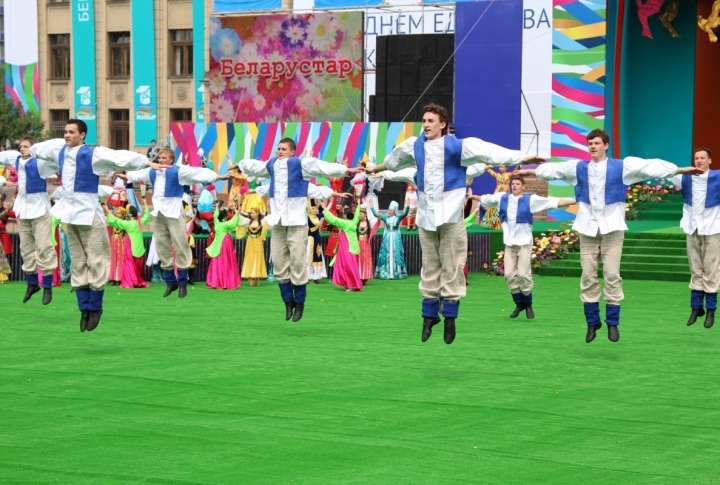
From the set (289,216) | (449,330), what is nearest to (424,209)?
(449,330)

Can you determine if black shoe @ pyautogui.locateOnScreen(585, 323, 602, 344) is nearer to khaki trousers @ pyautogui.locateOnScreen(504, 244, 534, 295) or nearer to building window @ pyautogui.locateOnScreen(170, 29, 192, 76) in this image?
khaki trousers @ pyautogui.locateOnScreen(504, 244, 534, 295)

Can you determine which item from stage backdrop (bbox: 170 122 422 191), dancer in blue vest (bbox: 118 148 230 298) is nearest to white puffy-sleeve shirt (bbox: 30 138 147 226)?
dancer in blue vest (bbox: 118 148 230 298)

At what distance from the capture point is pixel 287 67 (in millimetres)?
30859

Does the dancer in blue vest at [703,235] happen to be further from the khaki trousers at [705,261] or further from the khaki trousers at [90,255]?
the khaki trousers at [90,255]

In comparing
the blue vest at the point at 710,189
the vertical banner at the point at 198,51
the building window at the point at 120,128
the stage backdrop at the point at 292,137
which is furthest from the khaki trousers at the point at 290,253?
the building window at the point at 120,128

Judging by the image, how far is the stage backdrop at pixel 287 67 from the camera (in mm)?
30250

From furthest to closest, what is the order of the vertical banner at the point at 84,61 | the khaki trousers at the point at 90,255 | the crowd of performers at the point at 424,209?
1. the vertical banner at the point at 84,61
2. the khaki trousers at the point at 90,255
3. the crowd of performers at the point at 424,209

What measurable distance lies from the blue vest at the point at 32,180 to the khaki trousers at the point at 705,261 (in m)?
7.56

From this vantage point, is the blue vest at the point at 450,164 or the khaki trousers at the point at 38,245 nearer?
the blue vest at the point at 450,164

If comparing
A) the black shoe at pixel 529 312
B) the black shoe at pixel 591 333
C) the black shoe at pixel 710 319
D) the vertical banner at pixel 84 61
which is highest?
the vertical banner at pixel 84 61

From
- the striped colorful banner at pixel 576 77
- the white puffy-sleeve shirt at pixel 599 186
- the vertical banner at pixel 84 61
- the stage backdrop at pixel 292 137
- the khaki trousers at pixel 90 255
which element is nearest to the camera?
the white puffy-sleeve shirt at pixel 599 186

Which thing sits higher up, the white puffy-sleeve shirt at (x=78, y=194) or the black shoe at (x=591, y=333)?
the white puffy-sleeve shirt at (x=78, y=194)

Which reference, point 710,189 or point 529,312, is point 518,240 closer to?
point 529,312

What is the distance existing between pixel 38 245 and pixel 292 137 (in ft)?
53.5
